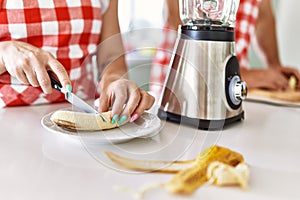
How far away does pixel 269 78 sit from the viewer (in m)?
1.20

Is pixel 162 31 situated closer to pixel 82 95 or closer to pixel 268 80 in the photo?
pixel 82 95

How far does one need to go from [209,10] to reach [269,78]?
49cm

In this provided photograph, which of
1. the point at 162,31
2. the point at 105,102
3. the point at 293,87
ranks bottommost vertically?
the point at 293,87

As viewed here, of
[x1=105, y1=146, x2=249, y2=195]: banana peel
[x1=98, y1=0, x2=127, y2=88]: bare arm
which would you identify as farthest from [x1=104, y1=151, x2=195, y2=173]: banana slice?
[x1=98, y1=0, x2=127, y2=88]: bare arm

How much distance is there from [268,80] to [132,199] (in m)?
→ 0.86

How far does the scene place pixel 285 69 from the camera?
4.21 feet

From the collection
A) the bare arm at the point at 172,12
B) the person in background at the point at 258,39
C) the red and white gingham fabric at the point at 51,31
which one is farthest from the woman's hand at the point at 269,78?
the red and white gingham fabric at the point at 51,31

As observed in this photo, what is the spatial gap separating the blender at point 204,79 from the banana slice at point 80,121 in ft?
0.55

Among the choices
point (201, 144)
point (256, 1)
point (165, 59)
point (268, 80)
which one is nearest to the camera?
point (201, 144)

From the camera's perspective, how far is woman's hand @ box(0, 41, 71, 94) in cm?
65

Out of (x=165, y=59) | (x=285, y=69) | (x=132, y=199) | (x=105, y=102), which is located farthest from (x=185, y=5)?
(x=285, y=69)

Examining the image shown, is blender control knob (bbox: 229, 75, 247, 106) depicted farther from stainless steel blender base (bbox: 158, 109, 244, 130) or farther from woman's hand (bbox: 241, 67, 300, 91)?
woman's hand (bbox: 241, 67, 300, 91)

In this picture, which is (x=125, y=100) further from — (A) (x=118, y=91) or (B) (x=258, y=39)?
(B) (x=258, y=39)

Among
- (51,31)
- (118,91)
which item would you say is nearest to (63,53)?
(51,31)
